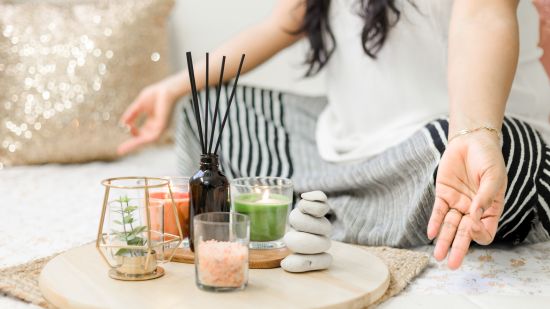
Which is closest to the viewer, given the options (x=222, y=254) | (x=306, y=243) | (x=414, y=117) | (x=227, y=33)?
(x=222, y=254)

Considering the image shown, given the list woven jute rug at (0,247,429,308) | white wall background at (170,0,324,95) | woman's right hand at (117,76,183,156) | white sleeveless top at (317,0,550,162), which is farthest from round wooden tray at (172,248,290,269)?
white wall background at (170,0,324,95)

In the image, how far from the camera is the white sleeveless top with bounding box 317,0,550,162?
1334mm

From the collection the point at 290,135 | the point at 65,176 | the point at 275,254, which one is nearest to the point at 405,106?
the point at 290,135

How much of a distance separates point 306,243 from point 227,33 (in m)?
1.51

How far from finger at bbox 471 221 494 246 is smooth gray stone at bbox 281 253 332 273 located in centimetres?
19

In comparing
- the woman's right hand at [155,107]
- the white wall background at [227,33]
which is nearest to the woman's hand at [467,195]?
the woman's right hand at [155,107]

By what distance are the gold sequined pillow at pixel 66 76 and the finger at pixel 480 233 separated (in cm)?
123

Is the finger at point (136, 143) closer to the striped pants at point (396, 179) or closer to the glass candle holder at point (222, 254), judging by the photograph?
the striped pants at point (396, 179)

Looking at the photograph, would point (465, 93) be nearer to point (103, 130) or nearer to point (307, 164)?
point (307, 164)

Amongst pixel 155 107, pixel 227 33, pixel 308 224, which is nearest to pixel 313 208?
pixel 308 224

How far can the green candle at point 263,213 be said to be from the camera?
3.16ft

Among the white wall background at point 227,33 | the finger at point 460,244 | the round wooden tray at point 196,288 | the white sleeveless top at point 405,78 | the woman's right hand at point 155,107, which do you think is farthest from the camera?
the white wall background at point 227,33

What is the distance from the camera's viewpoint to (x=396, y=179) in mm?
1216

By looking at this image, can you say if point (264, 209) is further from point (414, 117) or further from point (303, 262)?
point (414, 117)
